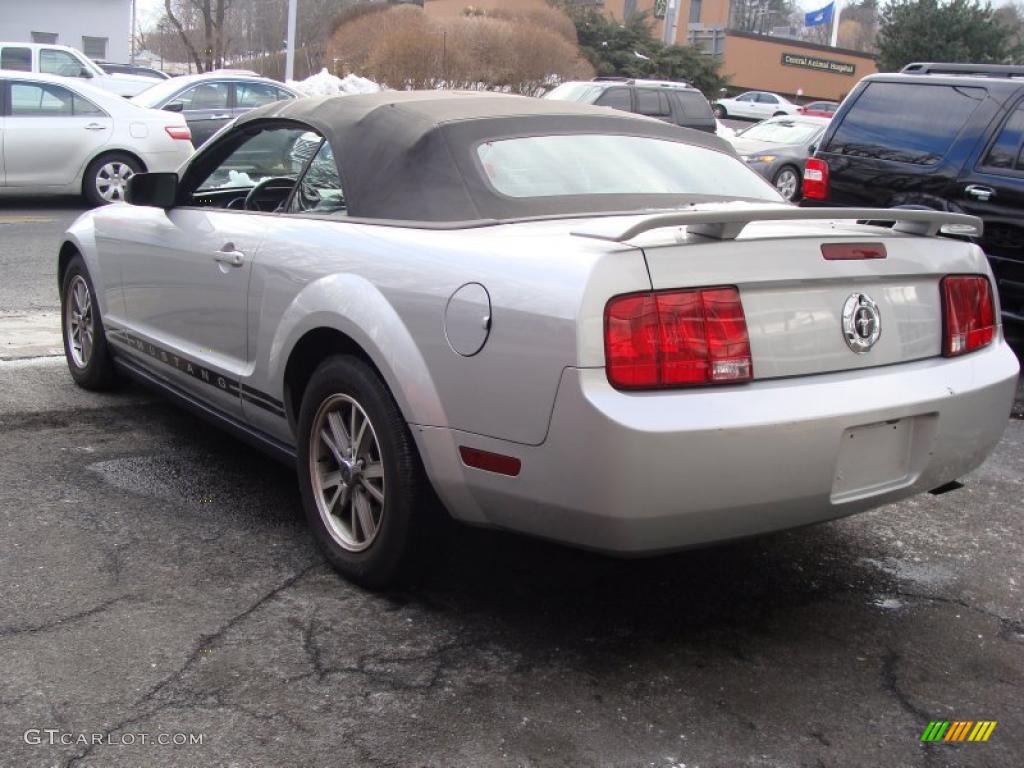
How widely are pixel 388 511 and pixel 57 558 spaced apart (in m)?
1.18

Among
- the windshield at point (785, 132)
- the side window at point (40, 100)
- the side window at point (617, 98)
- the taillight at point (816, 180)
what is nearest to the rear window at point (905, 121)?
the taillight at point (816, 180)

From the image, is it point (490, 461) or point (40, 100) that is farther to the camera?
point (40, 100)

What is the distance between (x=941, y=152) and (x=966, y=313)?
14.5 ft

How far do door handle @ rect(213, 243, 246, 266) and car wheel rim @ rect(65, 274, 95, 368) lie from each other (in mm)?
1588

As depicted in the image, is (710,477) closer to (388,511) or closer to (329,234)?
(388,511)

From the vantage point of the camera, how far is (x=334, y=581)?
3760mm

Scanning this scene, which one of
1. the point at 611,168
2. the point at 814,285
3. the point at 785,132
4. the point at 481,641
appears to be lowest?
the point at 481,641

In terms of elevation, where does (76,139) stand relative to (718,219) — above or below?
below

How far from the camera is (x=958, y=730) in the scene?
2.97 m

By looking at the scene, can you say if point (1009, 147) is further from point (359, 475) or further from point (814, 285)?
point (359, 475)

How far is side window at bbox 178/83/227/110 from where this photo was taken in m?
16.5

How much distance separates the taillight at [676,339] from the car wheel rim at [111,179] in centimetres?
1199

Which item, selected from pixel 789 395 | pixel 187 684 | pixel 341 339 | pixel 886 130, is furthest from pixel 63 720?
pixel 886 130

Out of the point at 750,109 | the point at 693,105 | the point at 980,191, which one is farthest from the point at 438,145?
the point at 750,109
